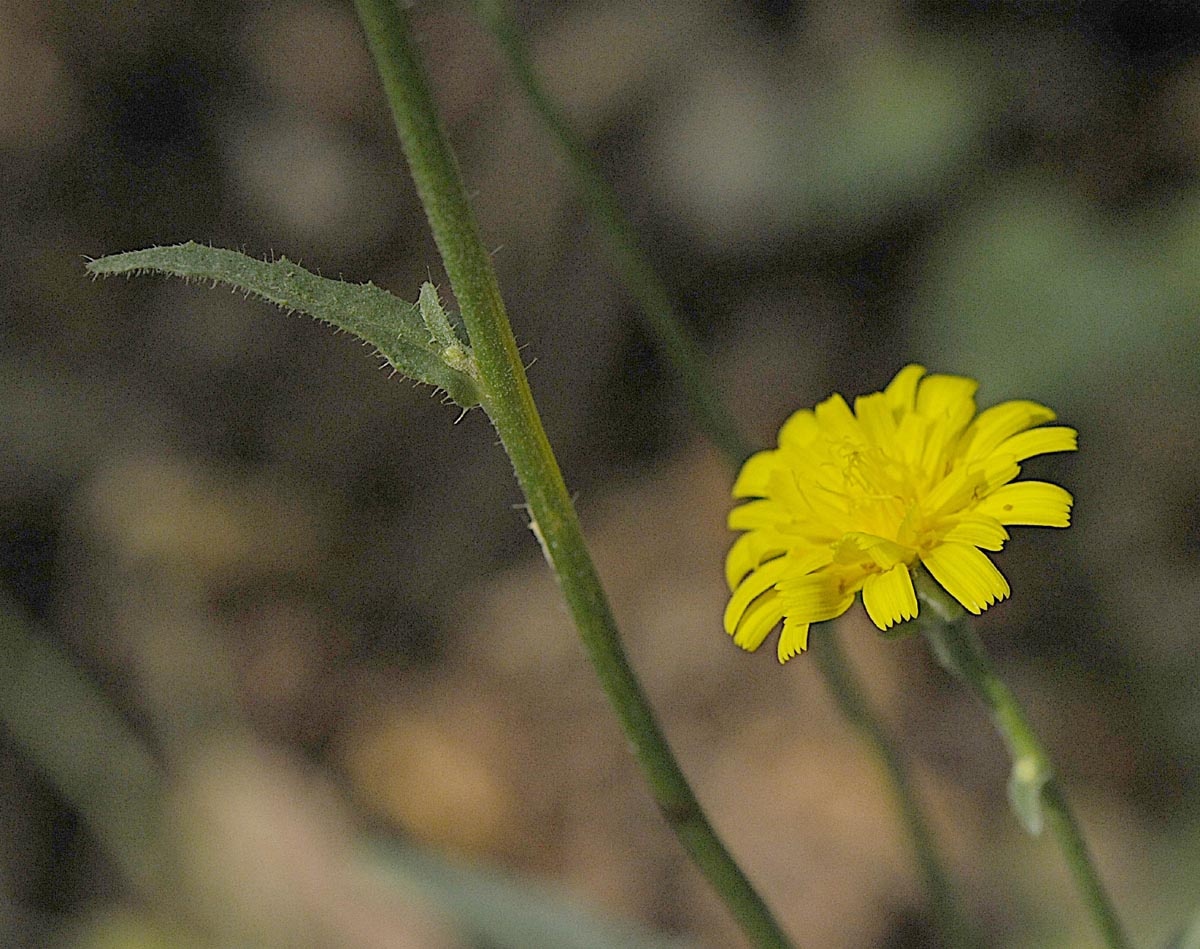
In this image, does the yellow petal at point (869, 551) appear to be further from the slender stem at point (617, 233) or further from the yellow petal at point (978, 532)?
the slender stem at point (617, 233)

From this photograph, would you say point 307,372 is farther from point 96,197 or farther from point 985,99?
point 985,99

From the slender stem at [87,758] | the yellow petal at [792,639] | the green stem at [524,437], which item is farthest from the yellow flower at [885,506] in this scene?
the slender stem at [87,758]

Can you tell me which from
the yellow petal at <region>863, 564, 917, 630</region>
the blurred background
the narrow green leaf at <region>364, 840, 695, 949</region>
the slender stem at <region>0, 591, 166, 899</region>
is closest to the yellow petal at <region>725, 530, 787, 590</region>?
the yellow petal at <region>863, 564, 917, 630</region>

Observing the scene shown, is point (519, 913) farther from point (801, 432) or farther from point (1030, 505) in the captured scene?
point (1030, 505)

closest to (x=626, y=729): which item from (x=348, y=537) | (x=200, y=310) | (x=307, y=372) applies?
(x=348, y=537)

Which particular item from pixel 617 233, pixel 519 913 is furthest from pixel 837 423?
pixel 519 913
